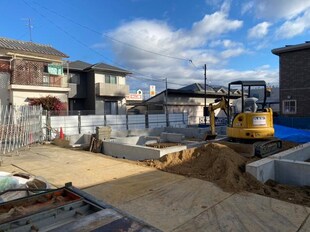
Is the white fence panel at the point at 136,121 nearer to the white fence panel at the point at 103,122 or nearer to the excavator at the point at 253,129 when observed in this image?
the white fence panel at the point at 103,122

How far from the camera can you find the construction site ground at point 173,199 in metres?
4.45

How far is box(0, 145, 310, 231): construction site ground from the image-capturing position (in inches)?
175

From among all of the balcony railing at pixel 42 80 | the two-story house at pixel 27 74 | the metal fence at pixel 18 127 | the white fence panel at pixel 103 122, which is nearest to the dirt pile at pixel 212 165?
the metal fence at pixel 18 127

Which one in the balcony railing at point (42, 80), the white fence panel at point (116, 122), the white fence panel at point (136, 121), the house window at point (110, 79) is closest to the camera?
the white fence panel at point (116, 122)

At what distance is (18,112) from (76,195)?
11.4m

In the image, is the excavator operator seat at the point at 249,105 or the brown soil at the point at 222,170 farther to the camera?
the excavator operator seat at the point at 249,105

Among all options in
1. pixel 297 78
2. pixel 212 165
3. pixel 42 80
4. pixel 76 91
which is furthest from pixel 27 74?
pixel 297 78

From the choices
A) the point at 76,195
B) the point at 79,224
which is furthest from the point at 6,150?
the point at 79,224

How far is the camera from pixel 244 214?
4793mm

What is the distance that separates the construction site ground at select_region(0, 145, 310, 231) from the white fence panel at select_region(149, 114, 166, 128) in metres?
13.4

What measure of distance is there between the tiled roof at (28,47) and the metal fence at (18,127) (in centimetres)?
1228

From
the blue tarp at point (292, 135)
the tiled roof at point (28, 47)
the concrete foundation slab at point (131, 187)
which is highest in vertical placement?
the tiled roof at point (28, 47)

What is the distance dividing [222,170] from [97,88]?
23.5 m

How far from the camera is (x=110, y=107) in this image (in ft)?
102
